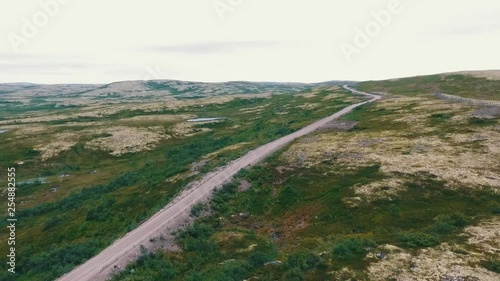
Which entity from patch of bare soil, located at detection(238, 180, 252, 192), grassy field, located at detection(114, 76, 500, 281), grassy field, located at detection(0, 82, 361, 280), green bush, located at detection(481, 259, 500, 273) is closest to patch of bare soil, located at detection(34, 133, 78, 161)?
grassy field, located at detection(0, 82, 361, 280)

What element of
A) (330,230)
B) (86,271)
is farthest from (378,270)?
(86,271)

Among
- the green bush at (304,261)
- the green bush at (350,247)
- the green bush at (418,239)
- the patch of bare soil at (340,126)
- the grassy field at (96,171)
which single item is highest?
the patch of bare soil at (340,126)

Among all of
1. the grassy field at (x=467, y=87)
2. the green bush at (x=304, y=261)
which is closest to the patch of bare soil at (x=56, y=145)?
the green bush at (x=304, y=261)

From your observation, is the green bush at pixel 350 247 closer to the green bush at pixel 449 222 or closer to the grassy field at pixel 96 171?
the green bush at pixel 449 222

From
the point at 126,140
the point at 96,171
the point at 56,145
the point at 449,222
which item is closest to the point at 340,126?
the point at 449,222

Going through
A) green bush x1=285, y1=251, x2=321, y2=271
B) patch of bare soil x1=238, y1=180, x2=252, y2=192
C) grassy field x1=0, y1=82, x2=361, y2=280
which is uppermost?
green bush x1=285, y1=251, x2=321, y2=271

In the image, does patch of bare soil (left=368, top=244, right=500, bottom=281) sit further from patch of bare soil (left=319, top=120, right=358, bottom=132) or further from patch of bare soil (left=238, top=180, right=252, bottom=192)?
patch of bare soil (left=319, top=120, right=358, bottom=132)

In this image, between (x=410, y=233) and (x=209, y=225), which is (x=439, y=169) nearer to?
(x=410, y=233)
